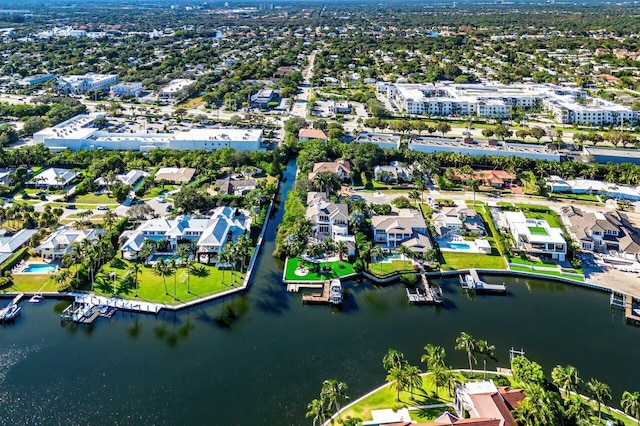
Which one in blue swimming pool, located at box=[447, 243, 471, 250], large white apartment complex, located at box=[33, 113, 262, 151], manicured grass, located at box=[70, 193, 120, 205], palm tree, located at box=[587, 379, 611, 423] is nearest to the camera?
palm tree, located at box=[587, 379, 611, 423]

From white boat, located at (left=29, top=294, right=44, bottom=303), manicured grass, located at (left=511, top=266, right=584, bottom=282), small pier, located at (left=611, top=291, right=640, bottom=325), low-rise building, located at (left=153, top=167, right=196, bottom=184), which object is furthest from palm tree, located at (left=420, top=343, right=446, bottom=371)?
low-rise building, located at (left=153, top=167, right=196, bottom=184)

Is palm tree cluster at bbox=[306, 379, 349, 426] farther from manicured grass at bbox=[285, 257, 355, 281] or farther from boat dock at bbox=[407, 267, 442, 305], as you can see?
manicured grass at bbox=[285, 257, 355, 281]

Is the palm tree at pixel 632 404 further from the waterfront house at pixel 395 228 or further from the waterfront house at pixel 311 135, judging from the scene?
the waterfront house at pixel 311 135

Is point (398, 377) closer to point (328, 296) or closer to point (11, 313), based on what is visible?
point (328, 296)

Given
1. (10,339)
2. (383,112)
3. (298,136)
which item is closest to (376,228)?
(10,339)

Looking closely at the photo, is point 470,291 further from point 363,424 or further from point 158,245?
point 158,245
